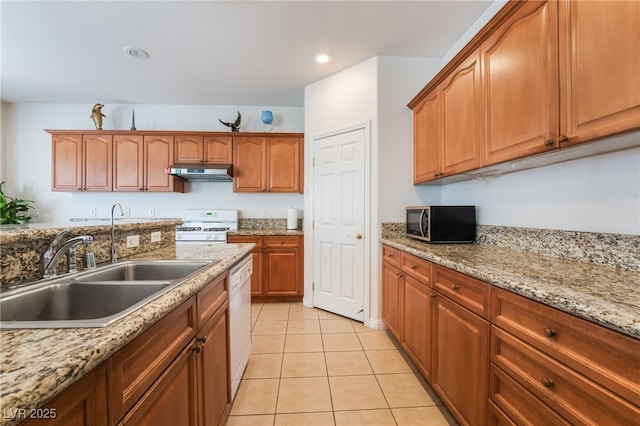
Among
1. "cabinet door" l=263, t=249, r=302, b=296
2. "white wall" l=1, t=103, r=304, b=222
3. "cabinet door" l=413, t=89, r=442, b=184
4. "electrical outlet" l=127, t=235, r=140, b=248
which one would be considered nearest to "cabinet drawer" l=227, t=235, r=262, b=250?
"cabinet door" l=263, t=249, r=302, b=296

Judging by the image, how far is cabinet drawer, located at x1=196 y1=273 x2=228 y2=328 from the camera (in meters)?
1.09

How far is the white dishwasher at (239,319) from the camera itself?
154 cm

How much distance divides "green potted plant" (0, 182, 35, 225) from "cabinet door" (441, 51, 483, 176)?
531 cm

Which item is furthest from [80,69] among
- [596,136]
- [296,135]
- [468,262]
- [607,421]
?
[607,421]

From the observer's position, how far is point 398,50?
2549 mm

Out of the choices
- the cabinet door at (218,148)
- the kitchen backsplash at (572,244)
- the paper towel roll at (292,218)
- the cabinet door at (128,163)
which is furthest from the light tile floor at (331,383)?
the cabinet door at (128,163)

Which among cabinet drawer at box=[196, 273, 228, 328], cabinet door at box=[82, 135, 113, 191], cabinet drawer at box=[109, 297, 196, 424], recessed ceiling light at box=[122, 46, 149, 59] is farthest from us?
cabinet door at box=[82, 135, 113, 191]

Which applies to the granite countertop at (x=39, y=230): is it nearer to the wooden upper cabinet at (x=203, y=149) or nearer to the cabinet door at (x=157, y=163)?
the wooden upper cabinet at (x=203, y=149)

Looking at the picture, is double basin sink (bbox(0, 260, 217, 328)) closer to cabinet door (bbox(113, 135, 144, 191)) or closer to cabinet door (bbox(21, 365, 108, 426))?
cabinet door (bbox(21, 365, 108, 426))

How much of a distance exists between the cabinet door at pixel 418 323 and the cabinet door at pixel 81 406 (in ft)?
5.18

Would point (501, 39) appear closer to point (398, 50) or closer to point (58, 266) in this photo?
point (398, 50)

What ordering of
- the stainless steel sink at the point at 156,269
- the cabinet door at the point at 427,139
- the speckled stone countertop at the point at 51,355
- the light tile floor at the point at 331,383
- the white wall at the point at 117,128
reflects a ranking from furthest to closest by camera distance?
the white wall at the point at 117,128 → the cabinet door at the point at 427,139 → the light tile floor at the point at 331,383 → the stainless steel sink at the point at 156,269 → the speckled stone countertop at the point at 51,355

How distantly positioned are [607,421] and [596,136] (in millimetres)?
970

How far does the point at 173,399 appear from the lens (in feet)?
2.83
